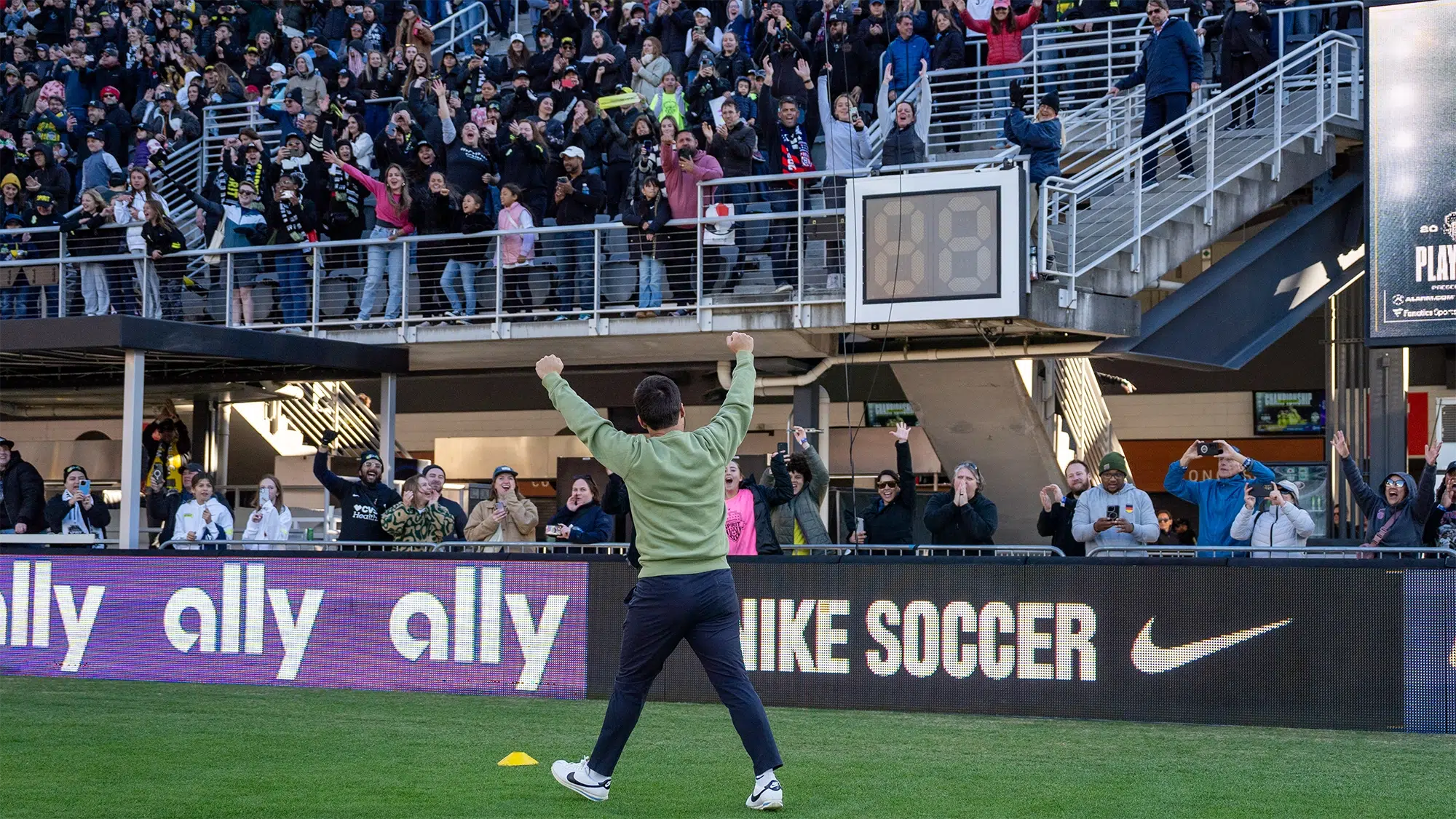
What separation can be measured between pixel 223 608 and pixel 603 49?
9.86 meters

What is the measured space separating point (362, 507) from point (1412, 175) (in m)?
9.34

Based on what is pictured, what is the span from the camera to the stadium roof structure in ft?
48.3

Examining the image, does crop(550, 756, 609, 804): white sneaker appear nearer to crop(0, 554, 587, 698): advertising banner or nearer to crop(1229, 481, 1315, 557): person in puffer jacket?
crop(0, 554, 587, 698): advertising banner

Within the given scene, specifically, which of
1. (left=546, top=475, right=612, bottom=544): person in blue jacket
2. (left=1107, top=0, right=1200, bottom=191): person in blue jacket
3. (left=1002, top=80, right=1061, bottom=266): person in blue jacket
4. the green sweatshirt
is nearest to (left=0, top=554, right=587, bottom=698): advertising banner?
(left=546, top=475, right=612, bottom=544): person in blue jacket

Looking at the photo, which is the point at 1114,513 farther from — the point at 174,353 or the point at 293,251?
the point at 293,251

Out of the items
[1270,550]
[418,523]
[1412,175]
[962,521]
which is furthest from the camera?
[1412,175]

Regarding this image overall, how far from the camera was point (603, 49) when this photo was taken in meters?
21.2

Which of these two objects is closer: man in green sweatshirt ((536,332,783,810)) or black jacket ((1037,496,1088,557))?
man in green sweatshirt ((536,332,783,810))

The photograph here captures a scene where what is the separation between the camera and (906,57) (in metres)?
18.7

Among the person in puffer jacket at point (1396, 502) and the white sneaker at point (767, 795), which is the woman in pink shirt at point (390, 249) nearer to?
the person in puffer jacket at point (1396, 502)

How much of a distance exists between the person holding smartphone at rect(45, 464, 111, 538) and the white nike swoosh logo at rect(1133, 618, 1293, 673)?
31.2 ft

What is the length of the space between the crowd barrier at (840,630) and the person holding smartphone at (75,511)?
1.94 metres

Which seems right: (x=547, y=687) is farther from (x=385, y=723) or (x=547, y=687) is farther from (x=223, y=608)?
(x=223, y=608)

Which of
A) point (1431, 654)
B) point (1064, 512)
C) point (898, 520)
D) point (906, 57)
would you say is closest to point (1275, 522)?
point (1064, 512)
